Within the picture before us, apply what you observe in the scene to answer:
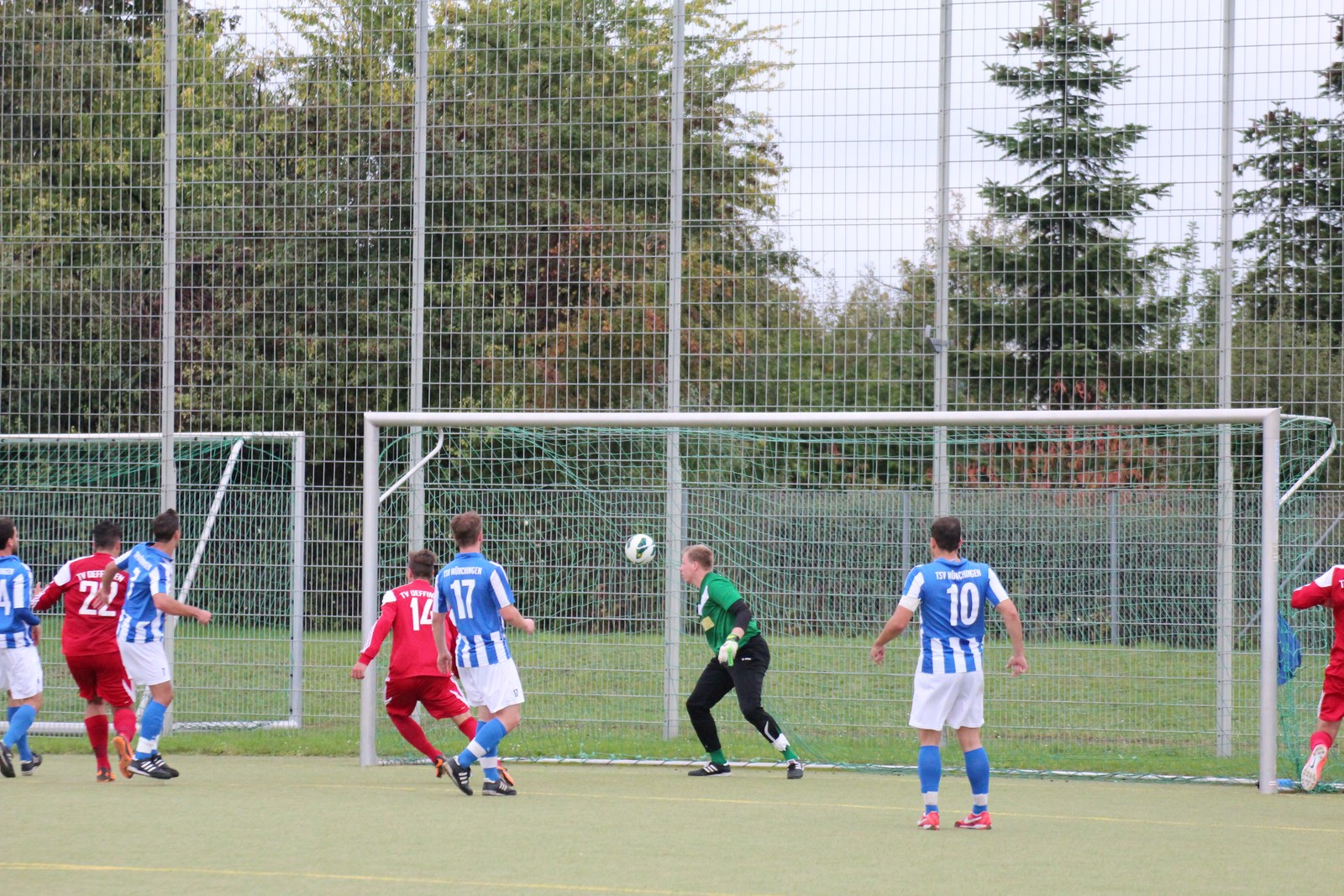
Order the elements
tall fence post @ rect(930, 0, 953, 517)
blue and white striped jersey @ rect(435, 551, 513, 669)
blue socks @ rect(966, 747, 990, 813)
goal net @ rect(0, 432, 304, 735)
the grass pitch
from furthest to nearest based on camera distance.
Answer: goal net @ rect(0, 432, 304, 735) → tall fence post @ rect(930, 0, 953, 517) → blue and white striped jersey @ rect(435, 551, 513, 669) → blue socks @ rect(966, 747, 990, 813) → the grass pitch

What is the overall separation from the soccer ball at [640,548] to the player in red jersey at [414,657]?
1.59 m

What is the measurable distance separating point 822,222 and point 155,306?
6.16m

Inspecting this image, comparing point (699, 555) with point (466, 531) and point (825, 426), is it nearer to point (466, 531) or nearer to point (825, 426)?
point (825, 426)

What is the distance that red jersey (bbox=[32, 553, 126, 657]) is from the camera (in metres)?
10.1

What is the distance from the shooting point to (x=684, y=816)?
350 inches

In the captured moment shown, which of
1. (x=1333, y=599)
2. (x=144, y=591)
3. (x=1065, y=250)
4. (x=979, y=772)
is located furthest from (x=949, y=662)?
(x=144, y=591)

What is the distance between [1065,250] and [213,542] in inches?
302

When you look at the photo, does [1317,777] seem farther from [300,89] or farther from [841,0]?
[300,89]

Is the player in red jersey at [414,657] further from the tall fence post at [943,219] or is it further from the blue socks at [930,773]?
the tall fence post at [943,219]

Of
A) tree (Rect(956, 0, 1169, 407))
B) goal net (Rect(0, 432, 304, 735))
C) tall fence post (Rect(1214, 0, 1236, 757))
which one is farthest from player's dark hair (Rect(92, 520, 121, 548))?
tall fence post (Rect(1214, 0, 1236, 757))

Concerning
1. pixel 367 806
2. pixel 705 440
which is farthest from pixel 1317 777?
pixel 367 806

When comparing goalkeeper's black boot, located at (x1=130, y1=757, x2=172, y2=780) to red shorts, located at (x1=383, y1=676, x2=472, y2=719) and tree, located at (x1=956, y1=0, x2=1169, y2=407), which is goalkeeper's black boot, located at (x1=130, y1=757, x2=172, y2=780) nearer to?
red shorts, located at (x1=383, y1=676, x2=472, y2=719)

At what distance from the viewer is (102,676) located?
10.2 m

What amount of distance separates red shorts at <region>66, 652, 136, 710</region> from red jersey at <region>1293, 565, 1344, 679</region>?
7.97 meters
